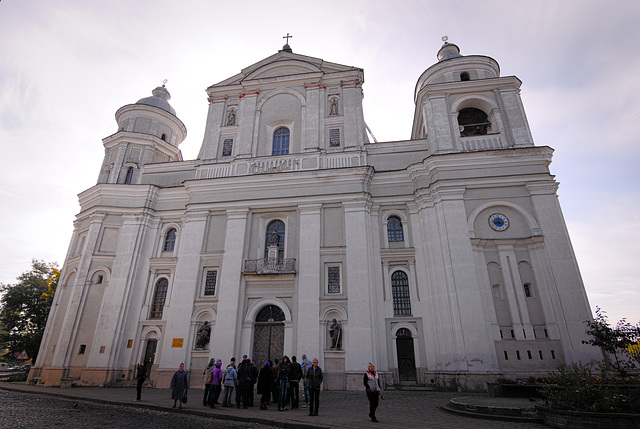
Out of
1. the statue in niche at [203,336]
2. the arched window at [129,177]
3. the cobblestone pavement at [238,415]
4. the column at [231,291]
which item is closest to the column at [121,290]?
the arched window at [129,177]

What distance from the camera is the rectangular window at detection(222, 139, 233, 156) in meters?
22.9

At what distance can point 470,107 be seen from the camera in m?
22.1

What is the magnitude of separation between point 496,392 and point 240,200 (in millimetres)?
15494

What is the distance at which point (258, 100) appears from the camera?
78.3 feet

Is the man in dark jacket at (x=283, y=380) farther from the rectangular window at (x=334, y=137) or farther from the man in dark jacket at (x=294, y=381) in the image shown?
the rectangular window at (x=334, y=137)

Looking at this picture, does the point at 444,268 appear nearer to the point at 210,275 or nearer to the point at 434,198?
the point at 434,198

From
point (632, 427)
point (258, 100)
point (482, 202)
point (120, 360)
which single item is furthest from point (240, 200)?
point (632, 427)

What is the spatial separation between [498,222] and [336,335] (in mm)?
10009

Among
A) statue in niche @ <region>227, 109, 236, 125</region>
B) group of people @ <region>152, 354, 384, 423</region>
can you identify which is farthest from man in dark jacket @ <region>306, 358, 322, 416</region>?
statue in niche @ <region>227, 109, 236, 125</region>

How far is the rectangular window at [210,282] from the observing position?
63.0 feet

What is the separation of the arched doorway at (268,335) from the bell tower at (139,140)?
1318cm

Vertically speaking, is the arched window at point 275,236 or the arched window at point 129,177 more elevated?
the arched window at point 129,177

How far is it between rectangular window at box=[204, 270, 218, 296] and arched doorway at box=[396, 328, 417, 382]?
32.9 feet

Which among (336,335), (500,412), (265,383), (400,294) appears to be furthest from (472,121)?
(265,383)
